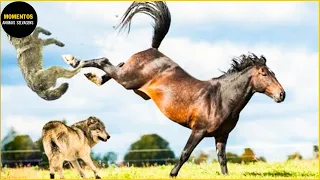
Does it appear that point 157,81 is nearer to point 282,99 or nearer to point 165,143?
point 282,99

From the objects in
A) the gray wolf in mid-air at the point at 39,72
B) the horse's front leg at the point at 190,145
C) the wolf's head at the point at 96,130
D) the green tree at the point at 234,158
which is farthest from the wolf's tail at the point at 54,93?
the green tree at the point at 234,158

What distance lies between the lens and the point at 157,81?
43.0 ft

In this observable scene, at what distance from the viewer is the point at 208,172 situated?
1365 cm

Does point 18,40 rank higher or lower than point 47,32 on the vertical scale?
lower

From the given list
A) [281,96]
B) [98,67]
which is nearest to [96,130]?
[98,67]

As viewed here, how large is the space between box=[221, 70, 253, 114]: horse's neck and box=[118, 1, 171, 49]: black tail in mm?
1620

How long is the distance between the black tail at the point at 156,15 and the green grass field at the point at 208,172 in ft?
8.07

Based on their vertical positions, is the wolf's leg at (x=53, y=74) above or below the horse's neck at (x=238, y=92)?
above

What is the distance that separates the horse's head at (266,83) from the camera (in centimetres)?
1235

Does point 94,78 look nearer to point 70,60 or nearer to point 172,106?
point 70,60

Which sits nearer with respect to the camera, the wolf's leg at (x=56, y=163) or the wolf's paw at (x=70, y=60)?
the wolf's leg at (x=56, y=163)

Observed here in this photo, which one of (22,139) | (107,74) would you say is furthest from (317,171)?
(22,139)

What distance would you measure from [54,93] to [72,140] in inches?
54.7

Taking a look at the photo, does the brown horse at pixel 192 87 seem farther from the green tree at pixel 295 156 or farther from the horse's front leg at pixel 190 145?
the green tree at pixel 295 156
